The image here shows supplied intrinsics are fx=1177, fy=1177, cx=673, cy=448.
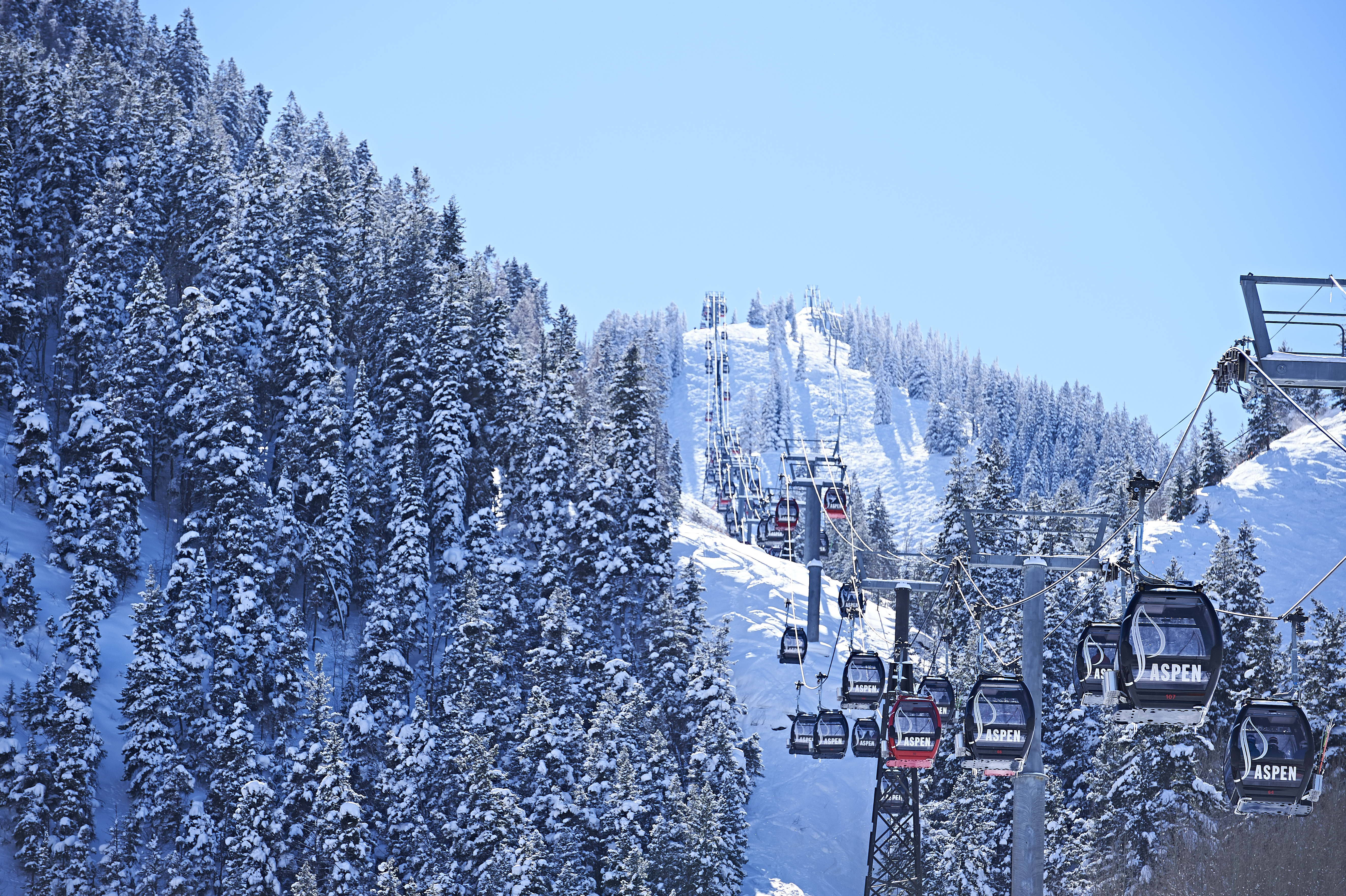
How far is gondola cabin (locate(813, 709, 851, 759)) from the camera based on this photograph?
Result: 113ft

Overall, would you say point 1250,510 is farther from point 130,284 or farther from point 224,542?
point 130,284

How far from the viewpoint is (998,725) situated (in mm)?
19297

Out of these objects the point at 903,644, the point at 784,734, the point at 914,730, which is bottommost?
the point at 784,734

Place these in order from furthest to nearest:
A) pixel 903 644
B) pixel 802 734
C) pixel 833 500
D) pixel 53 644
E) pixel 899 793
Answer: pixel 833 500 < pixel 53 644 < pixel 802 734 < pixel 899 793 < pixel 903 644

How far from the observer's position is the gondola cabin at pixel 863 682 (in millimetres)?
29031

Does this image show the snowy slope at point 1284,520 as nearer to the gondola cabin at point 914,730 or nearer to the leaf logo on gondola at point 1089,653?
the gondola cabin at point 914,730

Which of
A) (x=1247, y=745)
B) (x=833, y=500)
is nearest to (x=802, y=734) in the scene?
(x=833, y=500)

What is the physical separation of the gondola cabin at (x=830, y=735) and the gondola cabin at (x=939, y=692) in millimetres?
7961

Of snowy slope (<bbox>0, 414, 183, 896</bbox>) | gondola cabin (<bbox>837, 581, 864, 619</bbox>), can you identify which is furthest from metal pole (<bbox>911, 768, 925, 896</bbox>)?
snowy slope (<bbox>0, 414, 183, 896</bbox>)

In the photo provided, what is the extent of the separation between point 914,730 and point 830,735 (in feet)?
30.1

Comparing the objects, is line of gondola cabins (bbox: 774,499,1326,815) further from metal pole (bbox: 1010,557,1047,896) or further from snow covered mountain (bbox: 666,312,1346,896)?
snow covered mountain (bbox: 666,312,1346,896)

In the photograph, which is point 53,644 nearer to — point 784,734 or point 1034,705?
point 1034,705

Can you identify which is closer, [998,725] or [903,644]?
[998,725]

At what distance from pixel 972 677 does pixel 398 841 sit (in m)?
21.4
